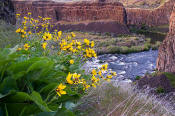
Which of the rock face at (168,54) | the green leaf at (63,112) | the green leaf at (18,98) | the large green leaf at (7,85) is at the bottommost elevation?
the rock face at (168,54)

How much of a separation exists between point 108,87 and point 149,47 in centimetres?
2357

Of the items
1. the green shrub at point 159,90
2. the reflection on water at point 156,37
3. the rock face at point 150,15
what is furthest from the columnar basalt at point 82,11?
the green shrub at point 159,90

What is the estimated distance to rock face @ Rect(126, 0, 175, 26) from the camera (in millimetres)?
56719

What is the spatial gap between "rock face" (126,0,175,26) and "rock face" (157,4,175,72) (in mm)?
47304

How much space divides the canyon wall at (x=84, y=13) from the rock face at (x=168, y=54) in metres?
35.1

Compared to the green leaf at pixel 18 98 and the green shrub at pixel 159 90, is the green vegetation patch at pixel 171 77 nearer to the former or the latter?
the green shrub at pixel 159 90

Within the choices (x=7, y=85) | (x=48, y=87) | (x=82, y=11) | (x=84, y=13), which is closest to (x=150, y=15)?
(x=84, y=13)

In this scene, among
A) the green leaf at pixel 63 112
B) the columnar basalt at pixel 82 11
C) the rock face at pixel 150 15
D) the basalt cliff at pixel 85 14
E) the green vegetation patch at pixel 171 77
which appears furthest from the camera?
the rock face at pixel 150 15

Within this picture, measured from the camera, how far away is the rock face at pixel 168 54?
30.4 ft

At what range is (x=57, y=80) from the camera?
1.95 meters

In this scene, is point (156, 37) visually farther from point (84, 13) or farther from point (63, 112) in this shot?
point (63, 112)

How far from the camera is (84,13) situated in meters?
46.6

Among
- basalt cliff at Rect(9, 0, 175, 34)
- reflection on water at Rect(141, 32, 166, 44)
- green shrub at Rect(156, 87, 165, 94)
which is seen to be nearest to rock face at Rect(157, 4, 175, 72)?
green shrub at Rect(156, 87, 165, 94)

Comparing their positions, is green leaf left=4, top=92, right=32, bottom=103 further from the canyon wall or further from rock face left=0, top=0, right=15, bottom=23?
the canyon wall
